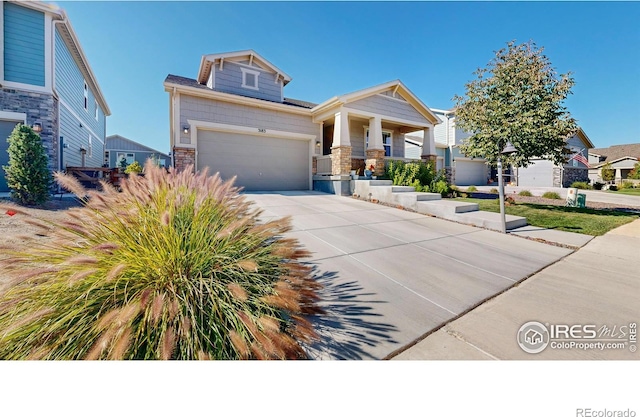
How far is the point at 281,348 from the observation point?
1531 mm

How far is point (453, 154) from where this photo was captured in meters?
20.8

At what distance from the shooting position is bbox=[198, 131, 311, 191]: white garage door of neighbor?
9.95 metres

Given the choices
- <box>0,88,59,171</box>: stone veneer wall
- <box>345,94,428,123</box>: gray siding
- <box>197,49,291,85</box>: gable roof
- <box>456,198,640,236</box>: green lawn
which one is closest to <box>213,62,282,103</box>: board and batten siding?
<box>197,49,291,85</box>: gable roof

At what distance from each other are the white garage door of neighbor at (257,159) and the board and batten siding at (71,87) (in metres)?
5.85

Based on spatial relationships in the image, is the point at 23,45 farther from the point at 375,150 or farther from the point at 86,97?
the point at 375,150

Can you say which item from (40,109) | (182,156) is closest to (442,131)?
(182,156)

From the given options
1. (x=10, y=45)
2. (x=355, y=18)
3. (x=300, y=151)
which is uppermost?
(x=10, y=45)

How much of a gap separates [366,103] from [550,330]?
10.4m

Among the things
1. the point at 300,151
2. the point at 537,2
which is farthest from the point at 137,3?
the point at 300,151

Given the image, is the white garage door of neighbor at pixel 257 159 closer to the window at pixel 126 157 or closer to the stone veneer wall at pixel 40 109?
the stone veneer wall at pixel 40 109

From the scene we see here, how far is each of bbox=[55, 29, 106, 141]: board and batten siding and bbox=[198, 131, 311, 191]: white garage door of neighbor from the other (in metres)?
5.85

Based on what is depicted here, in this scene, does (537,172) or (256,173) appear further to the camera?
(537,172)

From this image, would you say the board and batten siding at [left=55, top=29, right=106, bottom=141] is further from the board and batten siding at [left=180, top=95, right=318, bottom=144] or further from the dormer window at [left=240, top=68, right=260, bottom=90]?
the dormer window at [left=240, top=68, right=260, bottom=90]

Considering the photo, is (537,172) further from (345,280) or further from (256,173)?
(345,280)
